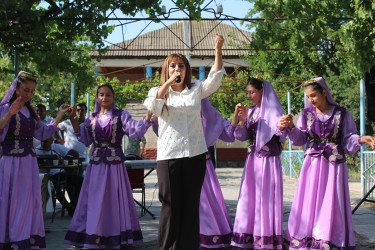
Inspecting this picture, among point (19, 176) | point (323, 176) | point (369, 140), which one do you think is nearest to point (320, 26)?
point (369, 140)

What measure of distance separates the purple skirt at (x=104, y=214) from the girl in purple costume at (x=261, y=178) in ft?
4.36

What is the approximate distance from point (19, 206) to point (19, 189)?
18 centimetres

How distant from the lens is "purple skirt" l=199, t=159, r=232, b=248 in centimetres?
533

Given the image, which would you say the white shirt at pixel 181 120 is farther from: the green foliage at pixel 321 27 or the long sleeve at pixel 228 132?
the green foliage at pixel 321 27

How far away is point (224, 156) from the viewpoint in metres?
27.1

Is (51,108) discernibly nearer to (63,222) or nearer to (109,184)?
(63,222)

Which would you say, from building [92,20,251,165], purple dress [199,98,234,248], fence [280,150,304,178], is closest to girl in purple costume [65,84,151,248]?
purple dress [199,98,234,248]

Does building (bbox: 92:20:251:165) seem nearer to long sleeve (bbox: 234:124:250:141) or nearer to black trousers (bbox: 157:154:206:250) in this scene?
long sleeve (bbox: 234:124:250:141)

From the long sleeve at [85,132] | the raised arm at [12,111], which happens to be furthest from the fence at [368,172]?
the raised arm at [12,111]

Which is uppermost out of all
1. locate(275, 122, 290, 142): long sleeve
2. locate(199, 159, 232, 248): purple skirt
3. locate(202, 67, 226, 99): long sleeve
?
locate(202, 67, 226, 99): long sleeve

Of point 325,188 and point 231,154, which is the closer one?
point 325,188

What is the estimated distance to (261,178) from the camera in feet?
17.7

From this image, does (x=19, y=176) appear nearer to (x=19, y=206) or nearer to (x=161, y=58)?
(x=19, y=206)

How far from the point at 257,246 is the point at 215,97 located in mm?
15620
